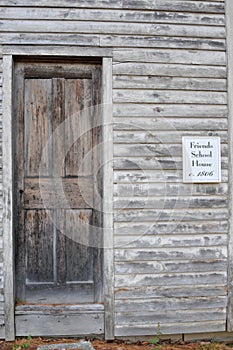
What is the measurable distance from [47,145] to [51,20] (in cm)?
122

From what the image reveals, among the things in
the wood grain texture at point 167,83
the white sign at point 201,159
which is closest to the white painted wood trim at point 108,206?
the wood grain texture at point 167,83

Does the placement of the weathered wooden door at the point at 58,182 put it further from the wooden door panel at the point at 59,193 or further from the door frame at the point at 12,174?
the door frame at the point at 12,174

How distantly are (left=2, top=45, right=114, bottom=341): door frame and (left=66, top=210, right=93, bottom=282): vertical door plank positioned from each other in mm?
206

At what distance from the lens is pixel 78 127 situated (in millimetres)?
4363

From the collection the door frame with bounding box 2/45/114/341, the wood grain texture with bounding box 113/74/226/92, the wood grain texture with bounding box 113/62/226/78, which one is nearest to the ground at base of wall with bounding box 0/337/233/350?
the door frame with bounding box 2/45/114/341

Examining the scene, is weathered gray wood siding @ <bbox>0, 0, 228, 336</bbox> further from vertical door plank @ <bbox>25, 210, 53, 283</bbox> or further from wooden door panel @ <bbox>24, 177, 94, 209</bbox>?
vertical door plank @ <bbox>25, 210, 53, 283</bbox>

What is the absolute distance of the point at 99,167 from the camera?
14.3 ft

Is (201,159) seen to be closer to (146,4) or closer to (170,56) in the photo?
(170,56)

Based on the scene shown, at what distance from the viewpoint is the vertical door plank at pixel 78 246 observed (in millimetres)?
4340

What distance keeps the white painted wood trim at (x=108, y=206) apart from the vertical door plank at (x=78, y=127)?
0.21m

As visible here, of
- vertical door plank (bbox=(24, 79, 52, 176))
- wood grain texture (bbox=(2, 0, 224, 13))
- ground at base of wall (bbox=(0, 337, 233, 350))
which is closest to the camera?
ground at base of wall (bbox=(0, 337, 233, 350))

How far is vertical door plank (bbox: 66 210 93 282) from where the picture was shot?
434 centimetres

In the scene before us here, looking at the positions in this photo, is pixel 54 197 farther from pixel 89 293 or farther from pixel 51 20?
pixel 51 20

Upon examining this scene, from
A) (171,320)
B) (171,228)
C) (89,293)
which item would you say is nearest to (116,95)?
(171,228)
